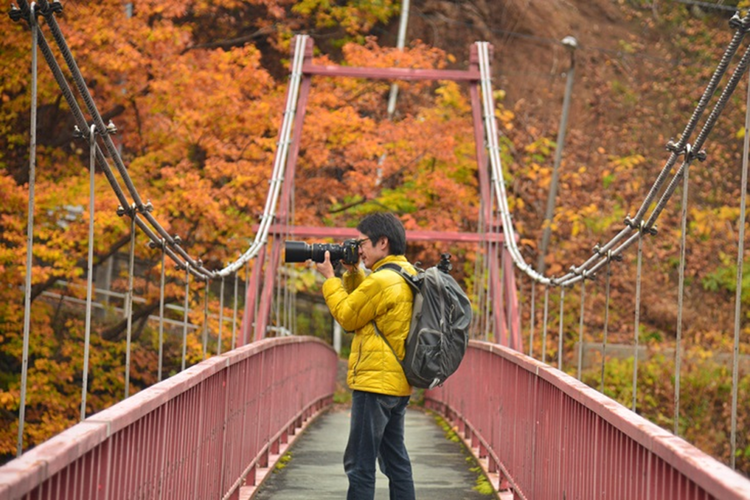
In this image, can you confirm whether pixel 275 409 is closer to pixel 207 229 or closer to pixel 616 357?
pixel 207 229

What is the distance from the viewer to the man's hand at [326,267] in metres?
4.61

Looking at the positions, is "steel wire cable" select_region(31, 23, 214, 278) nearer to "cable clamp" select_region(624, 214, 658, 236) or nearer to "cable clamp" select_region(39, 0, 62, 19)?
"cable clamp" select_region(39, 0, 62, 19)

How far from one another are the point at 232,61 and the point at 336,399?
6.80 m

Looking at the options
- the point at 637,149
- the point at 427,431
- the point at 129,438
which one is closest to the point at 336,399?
the point at 427,431

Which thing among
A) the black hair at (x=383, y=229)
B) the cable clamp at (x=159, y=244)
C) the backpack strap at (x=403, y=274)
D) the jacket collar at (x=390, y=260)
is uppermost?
the black hair at (x=383, y=229)

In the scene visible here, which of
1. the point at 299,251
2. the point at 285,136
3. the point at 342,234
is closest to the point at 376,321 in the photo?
the point at 299,251

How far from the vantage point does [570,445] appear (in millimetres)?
4410

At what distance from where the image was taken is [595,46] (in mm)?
28625

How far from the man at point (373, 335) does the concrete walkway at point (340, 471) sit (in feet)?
6.36

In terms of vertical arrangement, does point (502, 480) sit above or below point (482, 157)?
below

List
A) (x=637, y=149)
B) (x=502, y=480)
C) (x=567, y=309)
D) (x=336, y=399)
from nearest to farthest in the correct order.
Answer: (x=502, y=480), (x=336, y=399), (x=567, y=309), (x=637, y=149)

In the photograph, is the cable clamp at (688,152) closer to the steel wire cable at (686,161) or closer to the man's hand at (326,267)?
the steel wire cable at (686,161)

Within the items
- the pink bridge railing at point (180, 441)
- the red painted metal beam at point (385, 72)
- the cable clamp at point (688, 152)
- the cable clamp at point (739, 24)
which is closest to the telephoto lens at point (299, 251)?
the pink bridge railing at point (180, 441)

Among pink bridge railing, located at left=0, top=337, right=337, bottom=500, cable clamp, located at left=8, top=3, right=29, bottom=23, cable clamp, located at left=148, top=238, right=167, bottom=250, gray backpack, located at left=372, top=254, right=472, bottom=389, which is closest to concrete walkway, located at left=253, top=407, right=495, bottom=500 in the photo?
pink bridge railing, located at left=0, top=337, right=337, bottom=500
